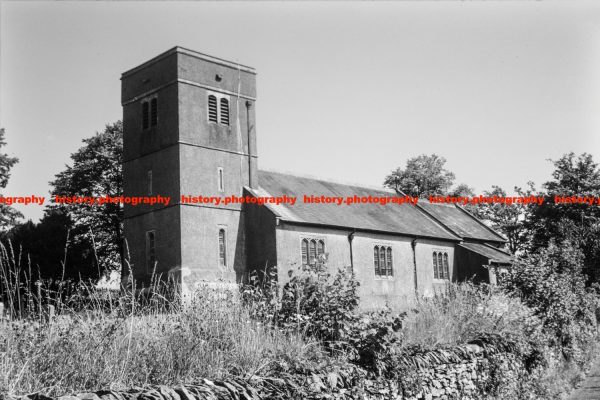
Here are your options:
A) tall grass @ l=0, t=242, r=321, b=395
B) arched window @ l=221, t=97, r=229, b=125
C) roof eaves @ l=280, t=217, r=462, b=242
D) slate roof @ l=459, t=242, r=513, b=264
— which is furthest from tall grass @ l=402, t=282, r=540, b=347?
slate roof @ l=459, t=242, r=513, b=264

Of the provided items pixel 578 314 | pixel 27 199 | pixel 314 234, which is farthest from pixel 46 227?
pixel 578 314

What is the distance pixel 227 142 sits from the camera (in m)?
36.6

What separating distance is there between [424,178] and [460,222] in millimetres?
13827

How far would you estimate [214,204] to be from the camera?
3512cm

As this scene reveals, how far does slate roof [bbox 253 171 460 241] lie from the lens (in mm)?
37031

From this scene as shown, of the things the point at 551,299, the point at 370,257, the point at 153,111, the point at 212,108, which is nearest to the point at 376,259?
the point at 370,257

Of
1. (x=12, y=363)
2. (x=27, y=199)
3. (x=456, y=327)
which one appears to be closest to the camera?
(x=12, y=363)

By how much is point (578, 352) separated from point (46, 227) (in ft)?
117

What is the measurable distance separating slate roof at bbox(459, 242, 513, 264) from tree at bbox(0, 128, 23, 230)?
31.0 metres

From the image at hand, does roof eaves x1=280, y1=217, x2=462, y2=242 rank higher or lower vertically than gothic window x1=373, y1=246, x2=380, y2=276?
higher

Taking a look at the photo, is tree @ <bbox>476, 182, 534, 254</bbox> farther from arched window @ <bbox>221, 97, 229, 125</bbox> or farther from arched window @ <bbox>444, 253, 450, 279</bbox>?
arched window @ <bbox>221, 97, 229, 125</bbox>

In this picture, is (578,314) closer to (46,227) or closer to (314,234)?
(314,234)

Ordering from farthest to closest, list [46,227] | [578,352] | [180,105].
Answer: [46,227]
[180,105]
[578,352]

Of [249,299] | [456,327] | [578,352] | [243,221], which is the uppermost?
[243,221]
